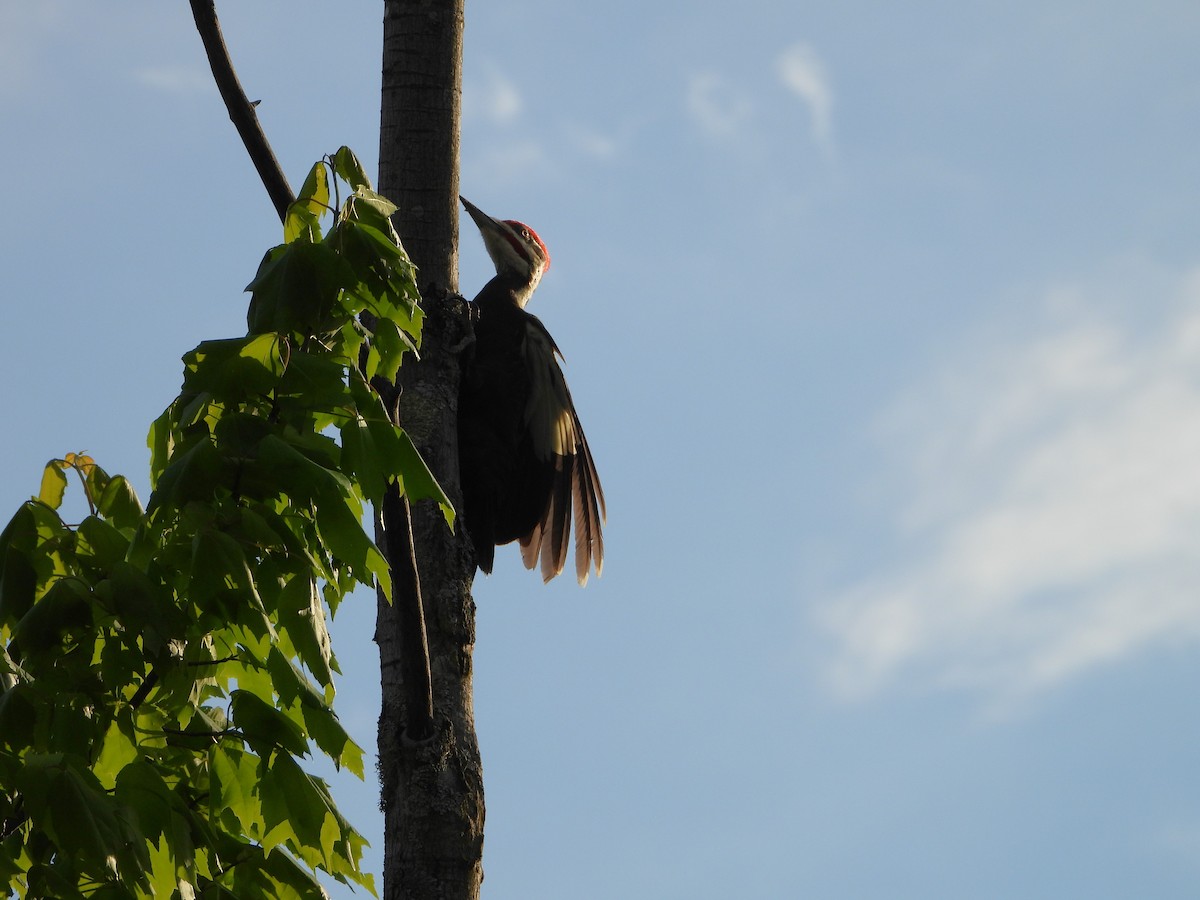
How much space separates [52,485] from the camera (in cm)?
222

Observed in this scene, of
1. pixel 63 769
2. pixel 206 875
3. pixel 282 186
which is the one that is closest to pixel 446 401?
pixel 282 186

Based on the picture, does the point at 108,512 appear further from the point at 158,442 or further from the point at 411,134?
the point at 411,134

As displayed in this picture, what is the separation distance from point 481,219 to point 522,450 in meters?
1.94

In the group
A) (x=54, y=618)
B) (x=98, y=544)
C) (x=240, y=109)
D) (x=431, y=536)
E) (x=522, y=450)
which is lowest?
(x=54, y=618)

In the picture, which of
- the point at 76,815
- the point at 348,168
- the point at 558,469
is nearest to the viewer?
the point at 76,815

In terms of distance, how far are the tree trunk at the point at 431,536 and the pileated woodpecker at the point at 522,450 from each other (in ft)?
4.31

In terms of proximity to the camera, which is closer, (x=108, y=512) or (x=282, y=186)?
(x=108, y=512)

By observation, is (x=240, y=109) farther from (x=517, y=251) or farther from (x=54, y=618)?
(x=517, y=251)

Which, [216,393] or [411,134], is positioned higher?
[411,134]

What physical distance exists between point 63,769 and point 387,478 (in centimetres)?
65

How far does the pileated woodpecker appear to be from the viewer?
5129 mm

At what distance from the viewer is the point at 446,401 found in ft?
11.7

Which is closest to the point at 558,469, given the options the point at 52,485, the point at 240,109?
the point at 240,109

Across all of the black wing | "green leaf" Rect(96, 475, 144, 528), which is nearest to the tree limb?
"green leaf" Rect(96, 475, 144, 528)
